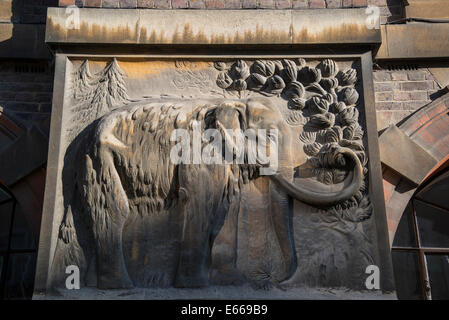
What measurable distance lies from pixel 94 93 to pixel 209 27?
1.06 m

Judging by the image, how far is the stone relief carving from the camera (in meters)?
3.99

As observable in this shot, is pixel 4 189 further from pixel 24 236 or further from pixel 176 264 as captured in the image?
pixel 176 264

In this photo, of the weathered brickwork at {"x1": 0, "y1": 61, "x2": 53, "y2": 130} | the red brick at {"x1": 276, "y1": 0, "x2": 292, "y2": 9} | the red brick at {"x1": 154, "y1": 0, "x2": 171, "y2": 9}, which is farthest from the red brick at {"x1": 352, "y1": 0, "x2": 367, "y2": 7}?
the weathered brickwork at {"x1": 0, "y1": 61, "x2": 53, "y2": 130}

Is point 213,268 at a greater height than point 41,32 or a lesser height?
lesser

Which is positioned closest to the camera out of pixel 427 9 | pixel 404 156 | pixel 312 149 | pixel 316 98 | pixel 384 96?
pixel 312 149

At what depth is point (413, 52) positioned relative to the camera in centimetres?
490

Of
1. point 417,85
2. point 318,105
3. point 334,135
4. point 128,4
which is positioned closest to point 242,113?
point 318,105

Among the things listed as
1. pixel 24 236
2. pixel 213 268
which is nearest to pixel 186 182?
pixel 213 268

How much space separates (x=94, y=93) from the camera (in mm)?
4453

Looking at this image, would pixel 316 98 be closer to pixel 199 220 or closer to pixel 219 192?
pixel 219 192

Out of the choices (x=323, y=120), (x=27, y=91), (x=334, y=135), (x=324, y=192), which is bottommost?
(x=324, y=192)

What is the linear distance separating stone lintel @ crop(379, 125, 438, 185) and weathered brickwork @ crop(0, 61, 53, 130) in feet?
9.37

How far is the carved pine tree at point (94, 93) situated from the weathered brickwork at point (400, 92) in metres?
2.16
